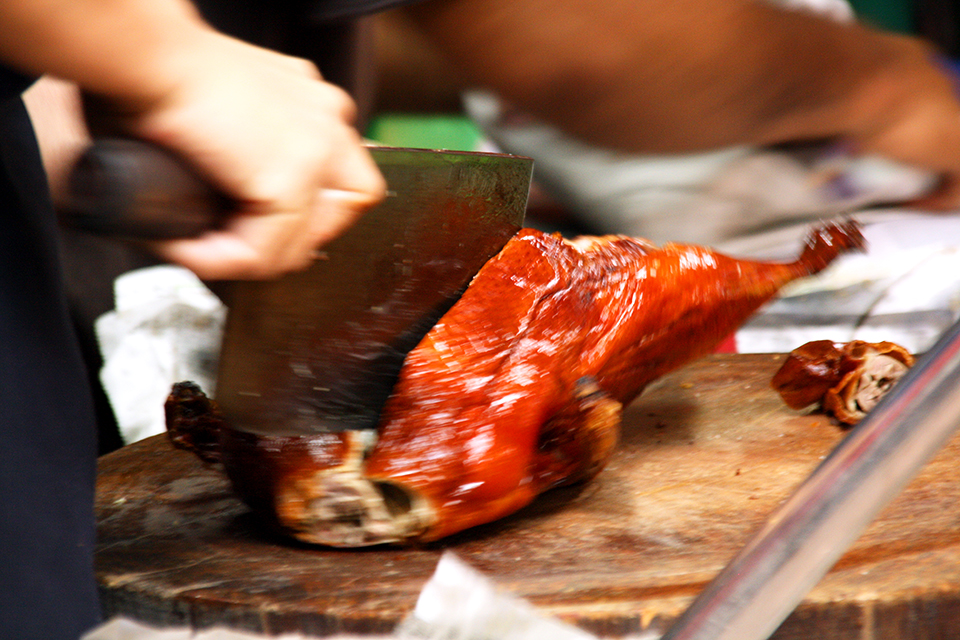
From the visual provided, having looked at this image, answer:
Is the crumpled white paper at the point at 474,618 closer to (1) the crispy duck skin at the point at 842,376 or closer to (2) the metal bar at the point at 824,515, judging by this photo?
(2) the metal bar at the point at 824,515

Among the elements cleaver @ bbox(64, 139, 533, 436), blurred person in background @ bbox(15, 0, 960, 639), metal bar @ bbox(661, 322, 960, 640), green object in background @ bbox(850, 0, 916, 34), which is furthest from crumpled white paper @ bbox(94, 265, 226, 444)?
green object in background @ bbox(850, 0, 916, 34)

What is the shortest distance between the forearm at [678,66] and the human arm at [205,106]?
3.22 ft

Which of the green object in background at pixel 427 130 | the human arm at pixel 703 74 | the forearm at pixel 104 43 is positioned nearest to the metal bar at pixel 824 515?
the forearm at pixel 104 43

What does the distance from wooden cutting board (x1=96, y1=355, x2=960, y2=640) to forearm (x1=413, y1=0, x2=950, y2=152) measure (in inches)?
33.6

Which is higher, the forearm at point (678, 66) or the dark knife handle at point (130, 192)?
the forearm at point (678, 66)

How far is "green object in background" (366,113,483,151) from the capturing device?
2.47 meters

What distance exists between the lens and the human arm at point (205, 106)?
14.2 inches

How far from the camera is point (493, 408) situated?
23.4 inches

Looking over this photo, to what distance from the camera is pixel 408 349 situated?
0.61 metres

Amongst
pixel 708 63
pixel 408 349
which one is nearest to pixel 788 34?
pixel 708 63

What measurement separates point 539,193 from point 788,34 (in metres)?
0.74

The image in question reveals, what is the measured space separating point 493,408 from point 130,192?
34 centimetres

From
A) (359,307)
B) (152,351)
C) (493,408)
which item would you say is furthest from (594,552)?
(152,351)

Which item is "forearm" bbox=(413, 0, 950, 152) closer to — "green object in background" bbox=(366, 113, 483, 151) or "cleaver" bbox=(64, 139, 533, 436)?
"cleaver" bbox=(64, 139, 533, 436)
